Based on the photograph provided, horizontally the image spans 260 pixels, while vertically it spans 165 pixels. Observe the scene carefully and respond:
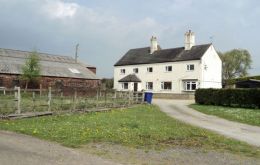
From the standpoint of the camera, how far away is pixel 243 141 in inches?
533

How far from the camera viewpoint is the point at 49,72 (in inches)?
1871

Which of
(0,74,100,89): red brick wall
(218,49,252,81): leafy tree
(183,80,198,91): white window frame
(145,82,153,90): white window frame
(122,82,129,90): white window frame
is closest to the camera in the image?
(0,74,100,89): red brick wall

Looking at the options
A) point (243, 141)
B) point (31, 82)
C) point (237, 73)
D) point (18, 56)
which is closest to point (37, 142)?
point (243, 141)

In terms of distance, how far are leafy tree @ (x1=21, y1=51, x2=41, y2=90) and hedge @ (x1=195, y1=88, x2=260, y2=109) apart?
64.7ft

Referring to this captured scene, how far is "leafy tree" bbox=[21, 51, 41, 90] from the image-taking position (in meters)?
43.2

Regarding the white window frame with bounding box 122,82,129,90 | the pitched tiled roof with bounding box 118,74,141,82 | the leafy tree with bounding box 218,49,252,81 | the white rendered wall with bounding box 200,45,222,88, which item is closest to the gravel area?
the white rendered wall with bounding box 200,45,222,88

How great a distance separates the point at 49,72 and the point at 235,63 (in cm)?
5998

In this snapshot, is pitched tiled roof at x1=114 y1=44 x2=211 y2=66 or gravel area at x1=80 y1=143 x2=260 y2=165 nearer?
gravel area at x1=80 y1=143 x2=260 y2=165

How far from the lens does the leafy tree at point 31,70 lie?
43.2 m

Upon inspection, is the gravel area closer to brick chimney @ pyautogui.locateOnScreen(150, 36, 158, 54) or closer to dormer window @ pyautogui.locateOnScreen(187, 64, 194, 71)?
dormer window @ pyautogui.locateOnScreen(187, 64, 194, 71)

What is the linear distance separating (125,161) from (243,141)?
6409 mm

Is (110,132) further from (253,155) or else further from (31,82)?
(31,82)

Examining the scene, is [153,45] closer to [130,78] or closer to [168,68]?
[168,68]

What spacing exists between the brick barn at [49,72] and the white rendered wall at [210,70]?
1642cm
